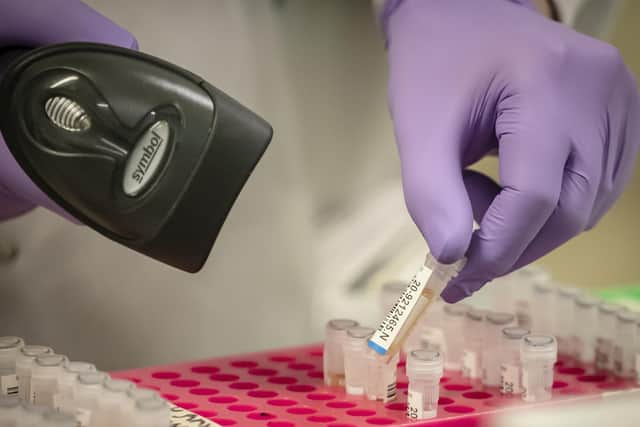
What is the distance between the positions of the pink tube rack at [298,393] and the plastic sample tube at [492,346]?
0.01 metres

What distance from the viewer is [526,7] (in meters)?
1.09

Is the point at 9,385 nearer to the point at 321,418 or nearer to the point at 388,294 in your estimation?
the point at 321,418

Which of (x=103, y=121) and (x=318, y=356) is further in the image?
(x=318, y=356)

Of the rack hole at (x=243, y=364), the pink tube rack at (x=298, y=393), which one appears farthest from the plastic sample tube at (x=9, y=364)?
the rack hole at (x=243, y=364)

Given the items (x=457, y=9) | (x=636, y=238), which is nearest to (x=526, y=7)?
(x=457, y=9)

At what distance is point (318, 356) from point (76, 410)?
336 millimetres

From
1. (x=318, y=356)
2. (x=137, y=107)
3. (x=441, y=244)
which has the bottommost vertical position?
(x=318, y=356)

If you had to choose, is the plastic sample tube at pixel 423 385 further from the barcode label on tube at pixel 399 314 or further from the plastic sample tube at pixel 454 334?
the plastic sample tube at pixel 454 334

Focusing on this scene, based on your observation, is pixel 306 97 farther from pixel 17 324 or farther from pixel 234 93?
pixel 17 324

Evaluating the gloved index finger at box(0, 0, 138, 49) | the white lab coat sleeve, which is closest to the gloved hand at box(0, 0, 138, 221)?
the gloved index finger at box(0, 0, 138, 49)

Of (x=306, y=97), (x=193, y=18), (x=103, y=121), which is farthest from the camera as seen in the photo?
(x=306, y=97)

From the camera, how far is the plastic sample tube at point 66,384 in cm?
87

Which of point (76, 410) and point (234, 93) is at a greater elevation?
point (234, 93)

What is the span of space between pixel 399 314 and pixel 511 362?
6.1 inches
